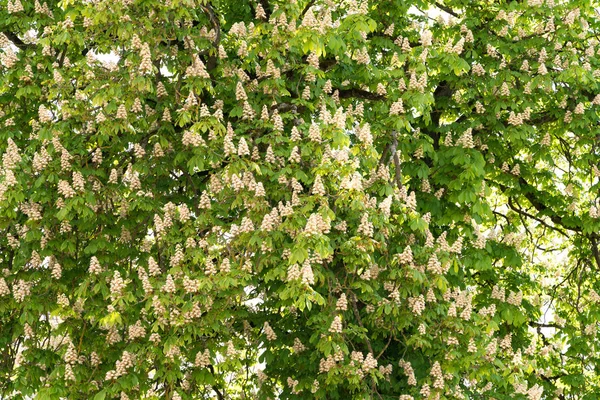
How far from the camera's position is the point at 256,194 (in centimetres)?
817

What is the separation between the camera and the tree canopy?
845cm

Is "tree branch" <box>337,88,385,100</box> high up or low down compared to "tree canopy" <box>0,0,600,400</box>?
up

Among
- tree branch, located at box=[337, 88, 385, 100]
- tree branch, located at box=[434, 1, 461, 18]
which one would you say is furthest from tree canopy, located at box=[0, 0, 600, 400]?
tree branch, located at box=[434, 1, 461, 18]

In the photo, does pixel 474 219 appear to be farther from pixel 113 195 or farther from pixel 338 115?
pixel 113 195

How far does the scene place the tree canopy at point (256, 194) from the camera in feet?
27.7

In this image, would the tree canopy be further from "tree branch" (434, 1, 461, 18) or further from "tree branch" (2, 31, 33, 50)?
"tree branch" (434, 1, 461, 18)

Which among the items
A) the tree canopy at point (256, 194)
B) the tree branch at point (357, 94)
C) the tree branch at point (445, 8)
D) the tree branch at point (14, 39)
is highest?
the tree branch at point (445, 8)

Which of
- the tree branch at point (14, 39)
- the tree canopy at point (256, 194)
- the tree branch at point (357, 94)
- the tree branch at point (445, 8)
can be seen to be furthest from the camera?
the tree branch at point (445, 8)

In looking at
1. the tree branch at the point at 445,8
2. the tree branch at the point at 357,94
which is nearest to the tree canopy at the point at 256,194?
the tree branch at the point at 357,94

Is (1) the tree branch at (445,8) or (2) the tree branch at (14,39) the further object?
(1) the tree branch at (445,8)

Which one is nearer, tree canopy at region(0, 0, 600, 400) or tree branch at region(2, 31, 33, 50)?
tree canopy at region(0, 0, 600, 400)

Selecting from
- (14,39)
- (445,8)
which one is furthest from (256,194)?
(445,8)

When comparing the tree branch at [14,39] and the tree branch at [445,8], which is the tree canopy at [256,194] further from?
the tree branch at [445,8]

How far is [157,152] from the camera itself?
9.28m
